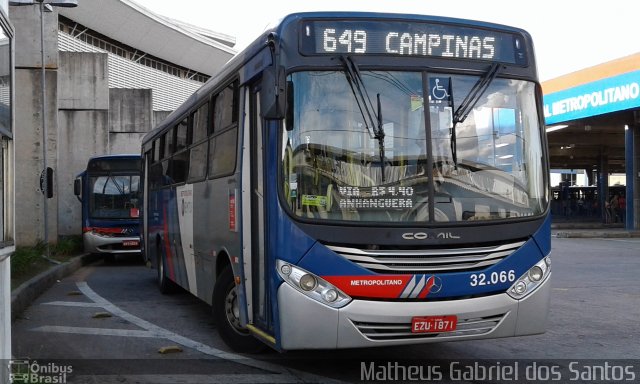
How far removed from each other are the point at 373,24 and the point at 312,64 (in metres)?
0.67

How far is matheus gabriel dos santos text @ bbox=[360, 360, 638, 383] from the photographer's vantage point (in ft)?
20.7

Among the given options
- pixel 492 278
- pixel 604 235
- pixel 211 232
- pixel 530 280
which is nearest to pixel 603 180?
pixel 604 235

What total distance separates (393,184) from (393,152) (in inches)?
10.3

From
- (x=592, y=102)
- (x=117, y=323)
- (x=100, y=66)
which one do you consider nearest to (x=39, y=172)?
(x=100, y=66)

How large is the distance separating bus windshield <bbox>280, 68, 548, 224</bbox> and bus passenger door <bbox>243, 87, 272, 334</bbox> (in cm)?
50

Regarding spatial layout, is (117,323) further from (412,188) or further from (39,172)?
(39,172)

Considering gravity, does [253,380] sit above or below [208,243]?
below

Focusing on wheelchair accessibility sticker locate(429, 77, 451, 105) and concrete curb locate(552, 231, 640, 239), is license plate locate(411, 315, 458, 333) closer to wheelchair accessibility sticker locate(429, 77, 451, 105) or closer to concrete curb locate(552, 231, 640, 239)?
wheelchair accessibility sticker locate(429, 77, 451, 105)

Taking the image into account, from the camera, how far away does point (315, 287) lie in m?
5.73

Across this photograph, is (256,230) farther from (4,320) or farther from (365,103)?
(4,320)

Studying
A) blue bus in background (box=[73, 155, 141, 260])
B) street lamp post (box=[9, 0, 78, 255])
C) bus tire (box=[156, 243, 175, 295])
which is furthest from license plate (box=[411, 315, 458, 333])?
blue bus in background (box=[73, 155, 141, 260])

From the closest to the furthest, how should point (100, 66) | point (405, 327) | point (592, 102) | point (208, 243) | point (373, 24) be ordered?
point (405, 327) → point (373, 24) → point (208, 243) → point (100, 66) → point (592, 102)

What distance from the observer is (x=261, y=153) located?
6332 millimetres

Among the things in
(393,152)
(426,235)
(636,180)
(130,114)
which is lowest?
(426,235)
